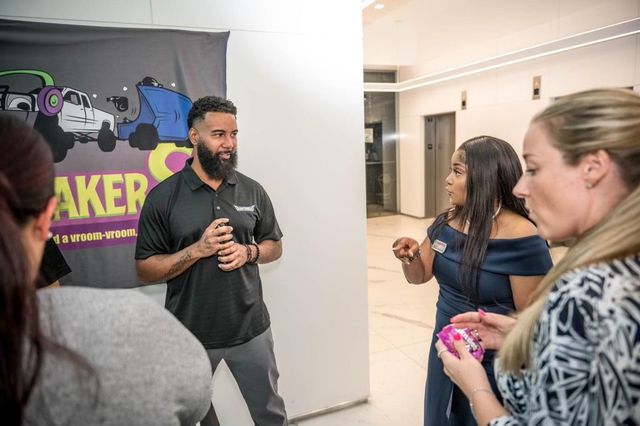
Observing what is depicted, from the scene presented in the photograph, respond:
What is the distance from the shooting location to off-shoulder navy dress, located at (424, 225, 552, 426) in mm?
1708

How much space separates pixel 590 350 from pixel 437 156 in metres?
8.70

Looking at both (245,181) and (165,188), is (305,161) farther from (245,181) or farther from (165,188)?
(165,188)

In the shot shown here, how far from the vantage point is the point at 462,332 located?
4.34ft

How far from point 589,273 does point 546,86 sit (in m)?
6.38

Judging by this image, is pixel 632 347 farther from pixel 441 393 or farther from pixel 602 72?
pixel 602 72

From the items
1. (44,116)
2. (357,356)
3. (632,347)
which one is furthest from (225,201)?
(632,347)

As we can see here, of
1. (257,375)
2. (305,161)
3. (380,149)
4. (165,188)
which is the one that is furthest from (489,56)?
(257,375)

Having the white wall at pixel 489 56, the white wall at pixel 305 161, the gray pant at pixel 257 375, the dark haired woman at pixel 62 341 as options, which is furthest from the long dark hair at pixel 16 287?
the white wall at pixel 489 56

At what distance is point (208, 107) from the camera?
2.18 meters

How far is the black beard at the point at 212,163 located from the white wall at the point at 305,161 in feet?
1.12

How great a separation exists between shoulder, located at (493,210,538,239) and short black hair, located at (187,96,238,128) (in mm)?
1450

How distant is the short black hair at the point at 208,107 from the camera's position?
7.15ft

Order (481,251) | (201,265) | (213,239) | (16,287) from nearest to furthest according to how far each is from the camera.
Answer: (16,287), (481,251), (213,239), (201,265)

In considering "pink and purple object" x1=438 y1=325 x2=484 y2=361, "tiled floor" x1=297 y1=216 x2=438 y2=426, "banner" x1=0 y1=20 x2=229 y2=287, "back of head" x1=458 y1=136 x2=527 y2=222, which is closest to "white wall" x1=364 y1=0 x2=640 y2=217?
"tiled floor" x1=297 y1=216 x2=438 y2=426
